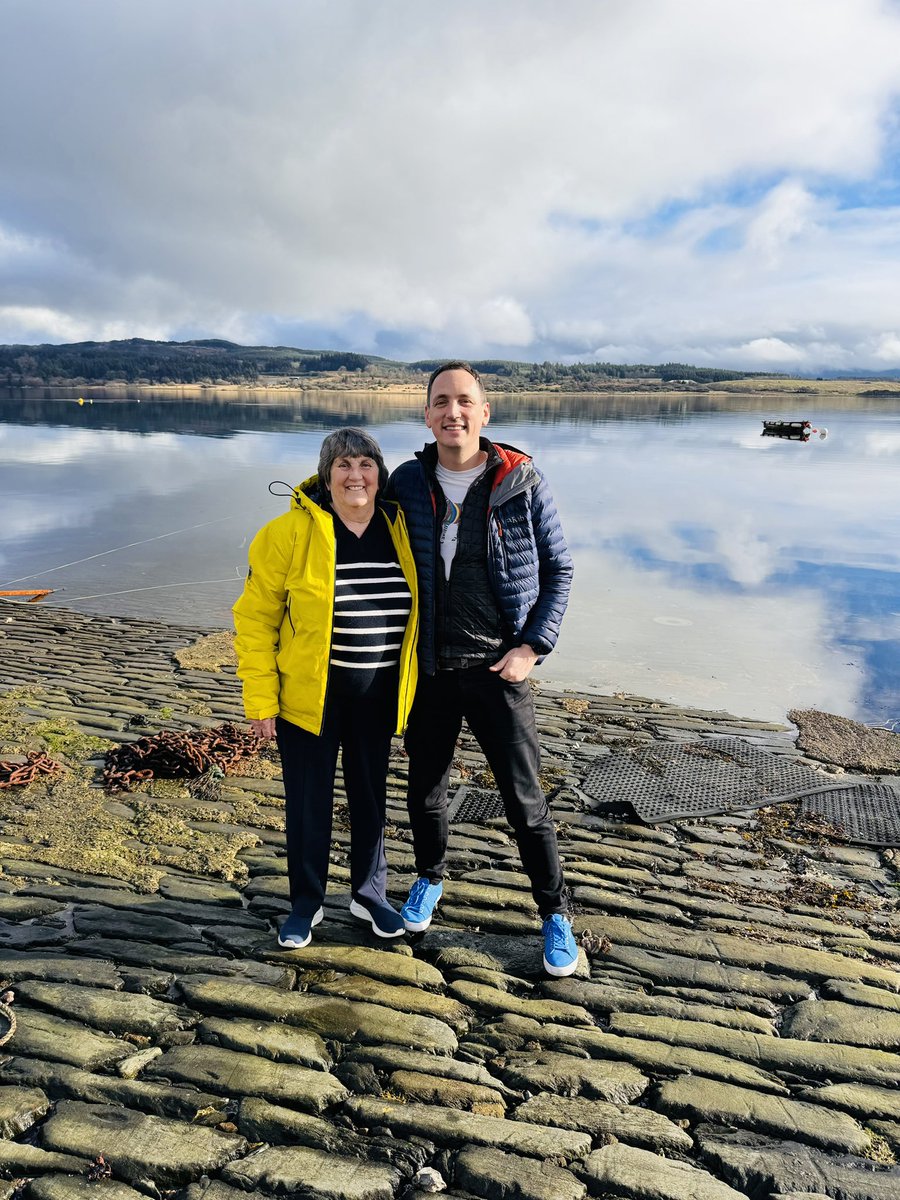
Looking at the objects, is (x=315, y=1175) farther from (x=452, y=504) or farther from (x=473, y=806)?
(x=473, y=806)

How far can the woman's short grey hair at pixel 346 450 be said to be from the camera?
357cm

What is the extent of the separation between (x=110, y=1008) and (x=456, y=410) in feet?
10.1

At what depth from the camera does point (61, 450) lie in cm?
3519

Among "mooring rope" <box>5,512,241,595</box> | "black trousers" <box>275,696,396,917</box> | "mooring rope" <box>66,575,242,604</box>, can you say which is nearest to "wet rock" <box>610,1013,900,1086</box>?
"black trousers" <box>275,696,396,917</box>

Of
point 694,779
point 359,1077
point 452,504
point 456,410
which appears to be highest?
point 456,410

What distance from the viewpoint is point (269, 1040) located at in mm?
3180

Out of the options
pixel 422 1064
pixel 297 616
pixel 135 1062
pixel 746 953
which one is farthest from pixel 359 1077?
pixel 746 953

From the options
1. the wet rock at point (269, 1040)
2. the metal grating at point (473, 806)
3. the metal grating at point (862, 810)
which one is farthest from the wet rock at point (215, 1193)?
the metal grating at point (862, 810)

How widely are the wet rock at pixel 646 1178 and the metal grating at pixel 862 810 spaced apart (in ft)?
10.9

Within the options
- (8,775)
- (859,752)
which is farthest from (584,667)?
(8,775)

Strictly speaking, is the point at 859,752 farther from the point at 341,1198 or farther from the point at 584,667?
the point at 341,1198

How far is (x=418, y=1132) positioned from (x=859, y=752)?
606 cm

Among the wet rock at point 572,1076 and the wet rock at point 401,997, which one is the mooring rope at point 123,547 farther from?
the wet rock at point 572,1076

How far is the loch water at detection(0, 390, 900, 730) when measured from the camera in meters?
10.6
